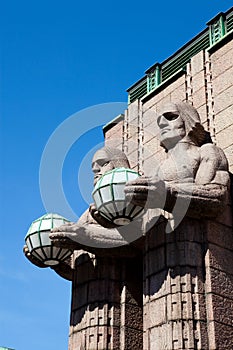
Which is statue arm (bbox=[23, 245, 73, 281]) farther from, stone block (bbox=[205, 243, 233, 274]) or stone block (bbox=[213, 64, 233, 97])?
stone block (bbox=[213, 64, 233, 97])

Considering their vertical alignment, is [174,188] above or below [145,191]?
above

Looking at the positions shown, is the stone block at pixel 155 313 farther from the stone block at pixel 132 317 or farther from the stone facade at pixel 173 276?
the stone block at pixel 132 317

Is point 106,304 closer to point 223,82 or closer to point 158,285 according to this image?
point 158,285

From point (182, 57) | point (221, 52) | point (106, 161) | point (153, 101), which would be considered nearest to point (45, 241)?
point (106, 161)

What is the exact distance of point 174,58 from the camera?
41.8 ft

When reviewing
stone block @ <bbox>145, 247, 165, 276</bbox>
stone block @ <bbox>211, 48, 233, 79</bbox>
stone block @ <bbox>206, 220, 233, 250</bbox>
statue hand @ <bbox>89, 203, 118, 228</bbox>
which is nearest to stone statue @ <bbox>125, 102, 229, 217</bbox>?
stone block @ <bbox>206, 220, 233, 250</bbox>

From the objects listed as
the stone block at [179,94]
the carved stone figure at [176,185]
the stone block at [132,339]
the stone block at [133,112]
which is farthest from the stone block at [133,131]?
the stone block at [132,339]

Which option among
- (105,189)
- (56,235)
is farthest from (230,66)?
(56,235)

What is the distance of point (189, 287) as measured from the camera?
8.64 metres

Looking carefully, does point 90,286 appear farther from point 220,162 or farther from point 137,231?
point 220,162

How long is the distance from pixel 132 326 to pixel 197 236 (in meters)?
1.80

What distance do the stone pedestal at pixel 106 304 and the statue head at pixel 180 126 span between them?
197cm

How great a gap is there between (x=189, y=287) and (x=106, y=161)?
3.20 m

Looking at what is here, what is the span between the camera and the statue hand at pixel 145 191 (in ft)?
27.9
